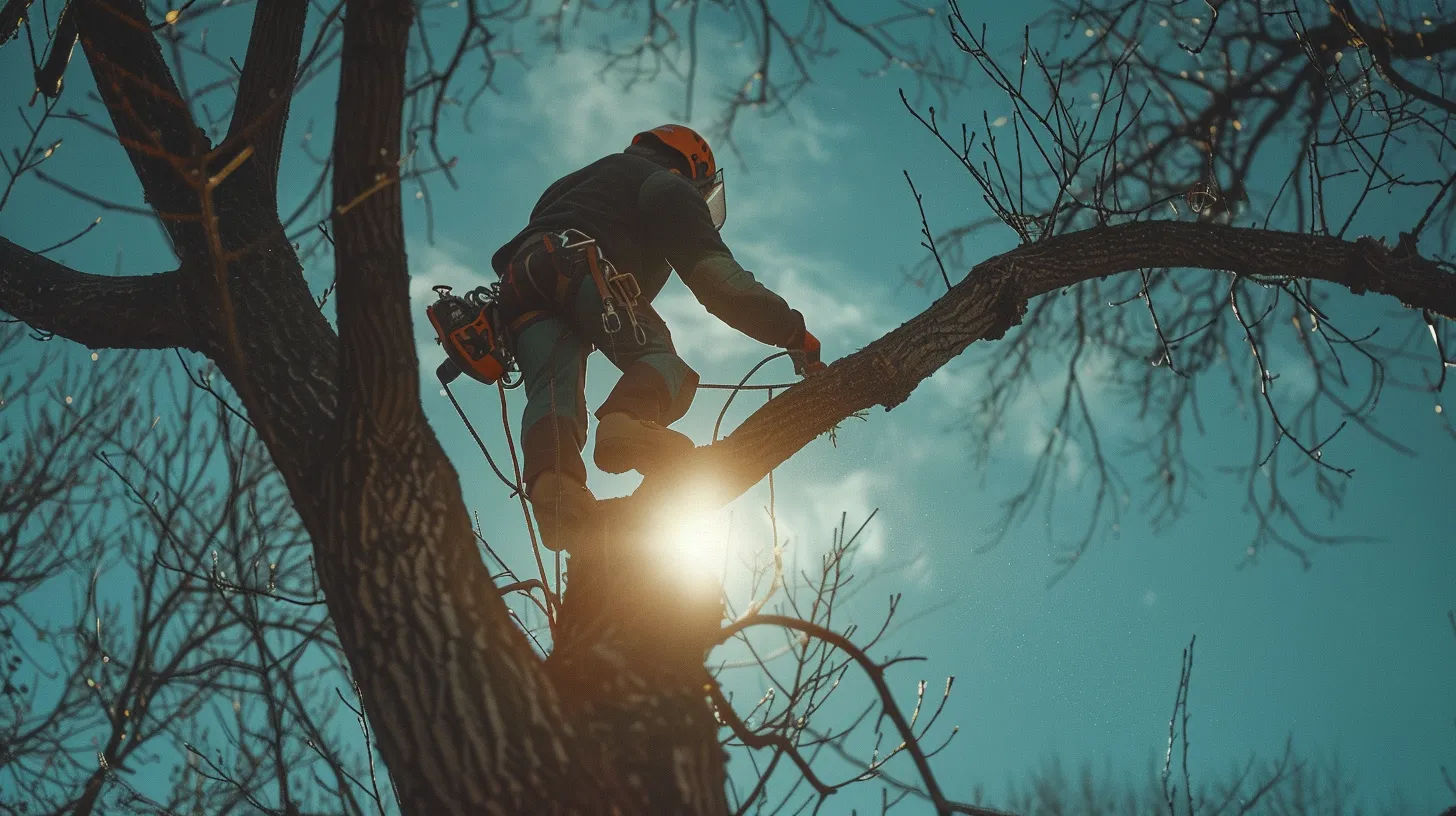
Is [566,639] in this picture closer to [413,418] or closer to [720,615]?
[720,615]

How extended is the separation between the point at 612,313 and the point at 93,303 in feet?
4.36

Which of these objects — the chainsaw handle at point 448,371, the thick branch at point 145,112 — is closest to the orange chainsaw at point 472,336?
the chainsaw handle at point 448,371

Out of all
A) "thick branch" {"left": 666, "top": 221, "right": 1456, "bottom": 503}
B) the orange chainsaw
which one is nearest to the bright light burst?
"thick branch" {"left": 666, "top": 221, "right": 1456, "bottom": 503}

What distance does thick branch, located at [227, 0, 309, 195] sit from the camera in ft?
8.50

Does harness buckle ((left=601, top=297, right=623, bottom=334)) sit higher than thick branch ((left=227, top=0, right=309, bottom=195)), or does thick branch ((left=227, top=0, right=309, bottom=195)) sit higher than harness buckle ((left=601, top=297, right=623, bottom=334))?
thick branch ((left=227, top=0, right=309, bottom=195))

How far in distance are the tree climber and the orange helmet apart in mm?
268

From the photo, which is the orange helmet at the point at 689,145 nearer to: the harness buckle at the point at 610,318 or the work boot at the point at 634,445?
the harness buckle at the point at 610,318

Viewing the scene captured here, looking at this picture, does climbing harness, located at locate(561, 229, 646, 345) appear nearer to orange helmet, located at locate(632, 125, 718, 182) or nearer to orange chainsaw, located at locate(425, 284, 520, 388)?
orange chainsaw, located at locate(425, 284, 520, 388)

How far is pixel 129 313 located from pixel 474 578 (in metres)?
1.40

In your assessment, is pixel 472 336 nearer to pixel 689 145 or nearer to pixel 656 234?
pixel 656 234

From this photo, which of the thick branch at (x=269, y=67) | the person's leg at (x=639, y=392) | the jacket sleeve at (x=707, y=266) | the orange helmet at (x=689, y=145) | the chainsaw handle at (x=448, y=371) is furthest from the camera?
the orange helmet at (x=689, y=145)

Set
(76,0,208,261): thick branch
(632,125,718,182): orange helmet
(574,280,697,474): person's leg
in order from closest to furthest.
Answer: (76,0,208,261): thick branch < (574,280,697,474): person's leg < (632,125,718,182): orange helmet

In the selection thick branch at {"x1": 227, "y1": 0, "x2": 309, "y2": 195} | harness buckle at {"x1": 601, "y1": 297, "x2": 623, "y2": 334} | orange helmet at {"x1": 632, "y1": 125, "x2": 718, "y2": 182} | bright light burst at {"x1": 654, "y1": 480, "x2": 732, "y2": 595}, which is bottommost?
bright light burst at {"x1": 654, "y1": 480, "x2": 732, "y2": 595}

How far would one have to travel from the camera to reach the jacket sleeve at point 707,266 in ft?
9.37
